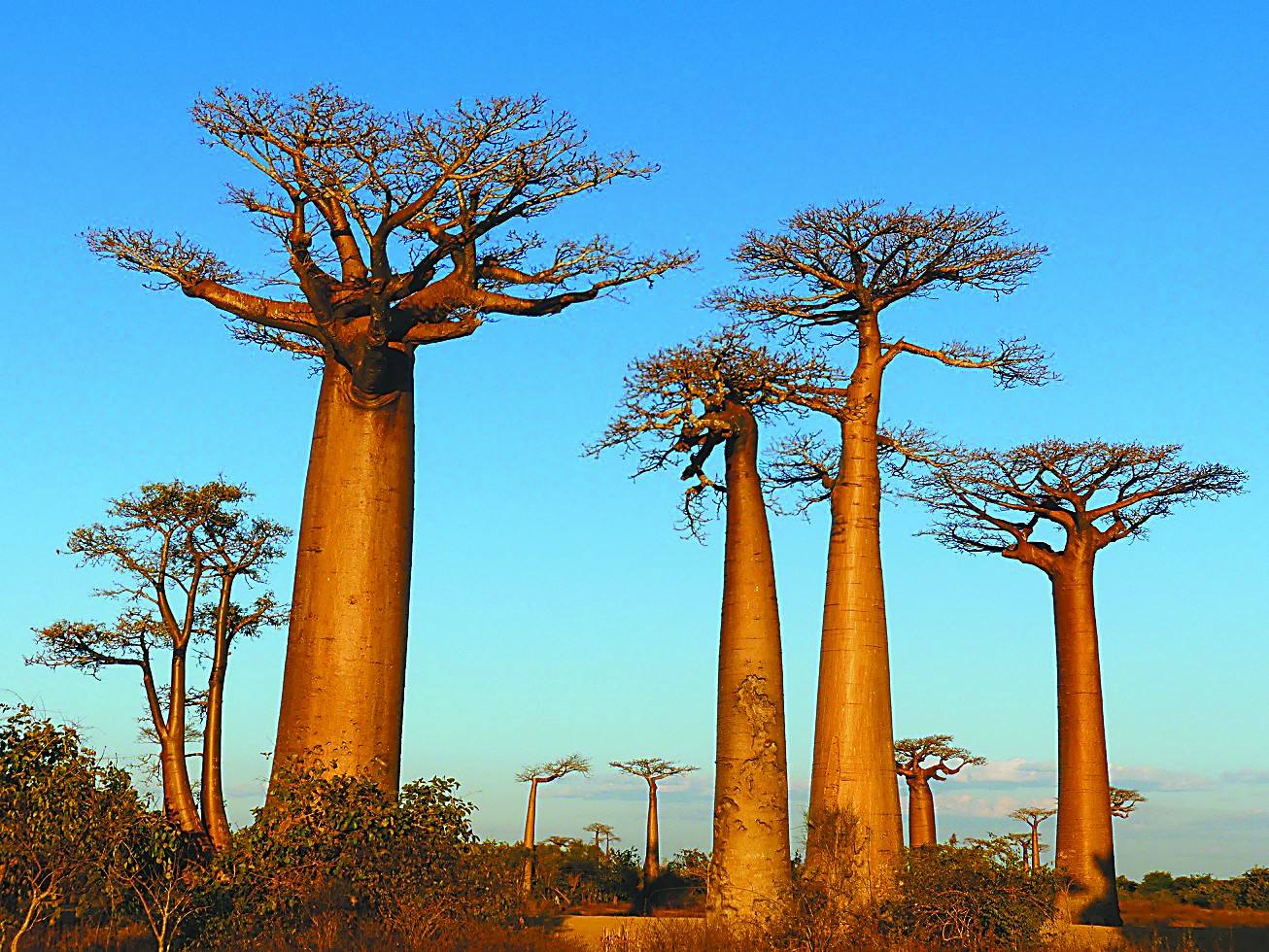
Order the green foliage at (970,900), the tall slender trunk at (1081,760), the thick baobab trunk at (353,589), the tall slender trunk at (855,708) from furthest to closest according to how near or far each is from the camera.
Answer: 1. the tall slender trunk at (1081,760)
2. the tall slender trunk at (855,708)
3. the green foliage at (970,900)
4. the thick baobab trunk at (353,589)

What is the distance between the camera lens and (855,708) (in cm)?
1612

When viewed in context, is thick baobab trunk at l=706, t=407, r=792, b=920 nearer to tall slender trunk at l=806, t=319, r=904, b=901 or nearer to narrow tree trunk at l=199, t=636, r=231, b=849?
tall slender trunk at l=806, t=319, r=904, b=901

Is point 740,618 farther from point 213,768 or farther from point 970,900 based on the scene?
point 213,768

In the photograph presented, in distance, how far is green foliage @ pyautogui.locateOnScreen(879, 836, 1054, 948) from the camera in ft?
43.5

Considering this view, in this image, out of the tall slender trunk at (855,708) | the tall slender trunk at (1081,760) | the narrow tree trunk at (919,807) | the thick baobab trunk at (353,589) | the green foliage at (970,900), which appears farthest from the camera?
the narrow tree trunk at (919,807)

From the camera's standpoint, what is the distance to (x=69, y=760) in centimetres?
1004

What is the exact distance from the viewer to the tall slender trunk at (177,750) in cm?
2178

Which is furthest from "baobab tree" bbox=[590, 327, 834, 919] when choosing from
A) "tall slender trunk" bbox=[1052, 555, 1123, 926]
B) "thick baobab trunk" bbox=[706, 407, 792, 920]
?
"tall slender trunk" bbox=[1052, 555, 1123, 926]

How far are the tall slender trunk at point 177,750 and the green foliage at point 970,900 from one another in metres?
11.3

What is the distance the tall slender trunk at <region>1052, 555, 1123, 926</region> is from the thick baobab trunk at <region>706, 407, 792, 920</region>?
8247 millimetres

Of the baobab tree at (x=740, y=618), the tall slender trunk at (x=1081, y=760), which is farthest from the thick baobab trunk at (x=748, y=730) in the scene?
the tall slender trunk at (x=1081, y=760)

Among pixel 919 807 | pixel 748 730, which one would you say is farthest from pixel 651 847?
pixel 748 730

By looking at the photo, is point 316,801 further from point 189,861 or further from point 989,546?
point 989,546

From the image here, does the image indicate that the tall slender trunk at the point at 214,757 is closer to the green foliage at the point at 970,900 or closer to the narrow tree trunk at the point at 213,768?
the narrow tree trunk at the point at 213,768
